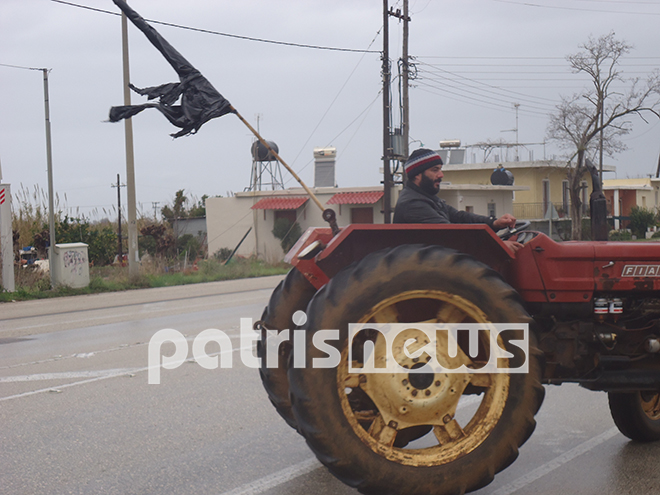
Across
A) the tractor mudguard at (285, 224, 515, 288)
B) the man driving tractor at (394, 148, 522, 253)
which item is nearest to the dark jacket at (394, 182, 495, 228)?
the man driving tractor at (394, 148, 522, 253)

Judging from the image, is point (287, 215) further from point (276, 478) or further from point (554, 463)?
point (276, 478)

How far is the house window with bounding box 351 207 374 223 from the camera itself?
38372 millimetres

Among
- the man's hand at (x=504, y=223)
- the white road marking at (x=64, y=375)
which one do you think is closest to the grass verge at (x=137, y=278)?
the white road marking at (x=64, y=375)

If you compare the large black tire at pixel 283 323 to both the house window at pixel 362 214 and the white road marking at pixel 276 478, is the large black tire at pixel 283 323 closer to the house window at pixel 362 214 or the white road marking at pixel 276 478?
the white road marking at pixel 276 478

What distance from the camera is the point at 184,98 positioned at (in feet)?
20.0

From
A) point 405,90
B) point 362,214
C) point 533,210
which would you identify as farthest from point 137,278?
point 533,210

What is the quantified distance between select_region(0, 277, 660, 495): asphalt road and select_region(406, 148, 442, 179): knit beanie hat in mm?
1934

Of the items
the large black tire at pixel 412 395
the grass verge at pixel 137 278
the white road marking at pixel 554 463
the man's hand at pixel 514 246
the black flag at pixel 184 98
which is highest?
the black flag at pixel 184 98

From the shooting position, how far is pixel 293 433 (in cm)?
531

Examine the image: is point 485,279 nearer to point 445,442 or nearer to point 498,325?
point 498,325

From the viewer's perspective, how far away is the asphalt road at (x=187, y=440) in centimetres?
425

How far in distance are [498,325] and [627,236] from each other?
168 feet

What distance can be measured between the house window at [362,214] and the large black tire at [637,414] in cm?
3318

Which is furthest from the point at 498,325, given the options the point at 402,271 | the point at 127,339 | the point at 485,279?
the point at 127,339
